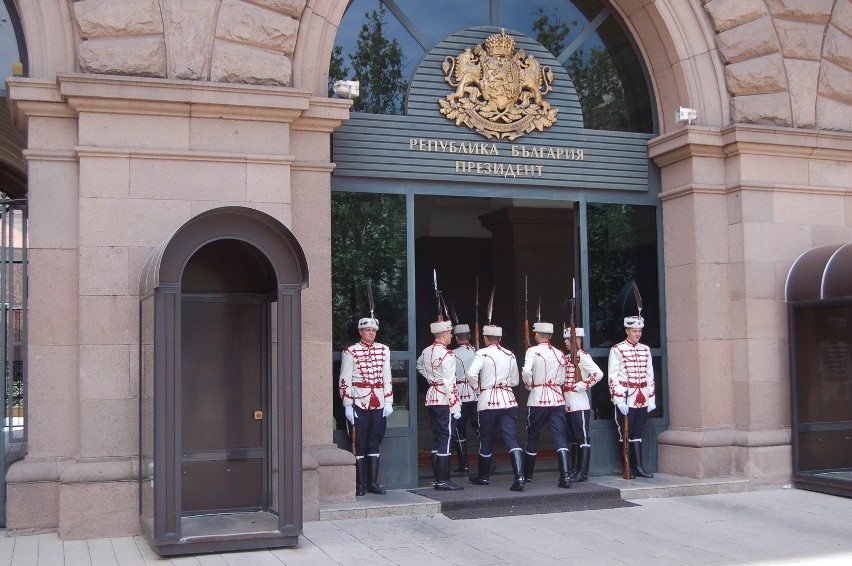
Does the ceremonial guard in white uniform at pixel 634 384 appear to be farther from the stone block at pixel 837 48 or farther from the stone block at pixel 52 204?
the stone block at pixel 52 204

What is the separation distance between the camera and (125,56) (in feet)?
30.5

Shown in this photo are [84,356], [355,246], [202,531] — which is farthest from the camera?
[355,246]

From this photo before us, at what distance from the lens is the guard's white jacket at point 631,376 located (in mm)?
11695

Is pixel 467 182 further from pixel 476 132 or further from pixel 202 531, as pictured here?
pixel 202 531

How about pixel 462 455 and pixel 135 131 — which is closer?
pixel 135 131

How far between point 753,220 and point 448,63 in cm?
404

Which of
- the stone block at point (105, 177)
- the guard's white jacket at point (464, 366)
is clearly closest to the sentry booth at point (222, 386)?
the stone block at point (105, 177)

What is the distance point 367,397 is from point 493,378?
67.6 inches

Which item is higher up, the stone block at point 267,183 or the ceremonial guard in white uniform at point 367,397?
the stone block at point 267,183

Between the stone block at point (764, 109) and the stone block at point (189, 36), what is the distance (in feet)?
20.4

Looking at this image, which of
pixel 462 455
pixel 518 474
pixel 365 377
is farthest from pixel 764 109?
pixel 365 377

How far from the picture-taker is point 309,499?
9500 millimetres

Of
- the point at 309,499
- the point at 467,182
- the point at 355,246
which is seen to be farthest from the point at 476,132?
the point at 309,499

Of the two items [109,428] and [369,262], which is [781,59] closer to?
[369,262]
